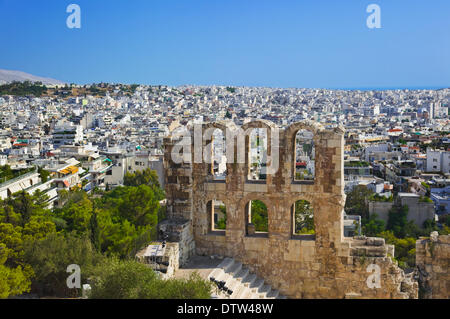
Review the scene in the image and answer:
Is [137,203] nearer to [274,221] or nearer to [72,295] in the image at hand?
[72,295]

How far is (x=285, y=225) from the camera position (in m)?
15.1

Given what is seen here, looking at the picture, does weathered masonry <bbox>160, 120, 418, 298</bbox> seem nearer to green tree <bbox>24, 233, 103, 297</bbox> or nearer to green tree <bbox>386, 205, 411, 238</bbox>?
green tree <bbox>24, 233, 103, 297</bbox>

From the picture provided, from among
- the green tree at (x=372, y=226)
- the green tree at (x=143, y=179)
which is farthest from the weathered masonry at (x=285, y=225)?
the green tree at (x=143, y=179)

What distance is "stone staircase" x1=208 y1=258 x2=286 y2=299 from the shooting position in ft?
45.3

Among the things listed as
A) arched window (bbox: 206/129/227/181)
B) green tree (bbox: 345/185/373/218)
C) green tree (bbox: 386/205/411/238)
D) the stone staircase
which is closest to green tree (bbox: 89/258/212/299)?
the stone staircase

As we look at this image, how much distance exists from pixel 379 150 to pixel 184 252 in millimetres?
66482

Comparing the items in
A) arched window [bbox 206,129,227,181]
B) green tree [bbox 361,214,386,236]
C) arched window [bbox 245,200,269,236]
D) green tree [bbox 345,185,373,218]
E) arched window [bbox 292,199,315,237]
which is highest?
arched window [bbox 206,129,227,181]

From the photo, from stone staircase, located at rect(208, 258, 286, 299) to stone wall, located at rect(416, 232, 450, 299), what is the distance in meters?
4.25

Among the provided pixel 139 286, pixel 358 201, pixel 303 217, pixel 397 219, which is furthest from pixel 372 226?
pixel 139 286

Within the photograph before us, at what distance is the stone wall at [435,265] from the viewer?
15.0 metres

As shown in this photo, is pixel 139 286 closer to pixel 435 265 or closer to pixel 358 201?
pixel 435 265

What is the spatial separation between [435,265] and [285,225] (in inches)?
175

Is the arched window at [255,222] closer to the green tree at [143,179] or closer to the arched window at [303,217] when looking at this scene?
the arched window at [303,217]

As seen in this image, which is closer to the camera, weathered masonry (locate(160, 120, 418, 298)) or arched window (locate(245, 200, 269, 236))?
weathered masonry (locate(160, 120, 418, 298))
